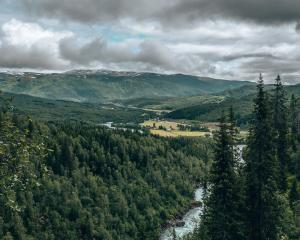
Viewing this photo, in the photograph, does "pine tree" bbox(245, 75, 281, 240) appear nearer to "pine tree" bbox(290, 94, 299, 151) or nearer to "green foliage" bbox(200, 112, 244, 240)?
"green foliage" bbox(200, 112, 244, 240)

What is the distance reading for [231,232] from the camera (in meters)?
52.8

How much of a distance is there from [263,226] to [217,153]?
12.8 metres

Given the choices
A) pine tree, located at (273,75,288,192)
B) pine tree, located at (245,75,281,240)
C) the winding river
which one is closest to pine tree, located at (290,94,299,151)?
pine tree, located at (273,75,288,192)

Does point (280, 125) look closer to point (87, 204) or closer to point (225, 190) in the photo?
point (225, 190)

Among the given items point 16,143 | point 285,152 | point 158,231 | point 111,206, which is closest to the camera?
point 16,143

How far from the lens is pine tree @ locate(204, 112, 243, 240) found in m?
50.9

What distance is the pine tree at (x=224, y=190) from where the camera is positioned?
50.9 meters

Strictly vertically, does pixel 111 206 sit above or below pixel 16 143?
below

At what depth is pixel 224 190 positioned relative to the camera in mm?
51344

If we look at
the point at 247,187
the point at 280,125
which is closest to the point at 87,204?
the point at 280,125

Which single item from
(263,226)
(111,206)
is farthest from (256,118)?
(111,206)

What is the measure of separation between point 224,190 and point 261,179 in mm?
6090

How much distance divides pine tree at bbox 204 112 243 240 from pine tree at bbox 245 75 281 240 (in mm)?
2927

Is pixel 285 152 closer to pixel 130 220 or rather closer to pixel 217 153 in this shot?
pixel 217 153
